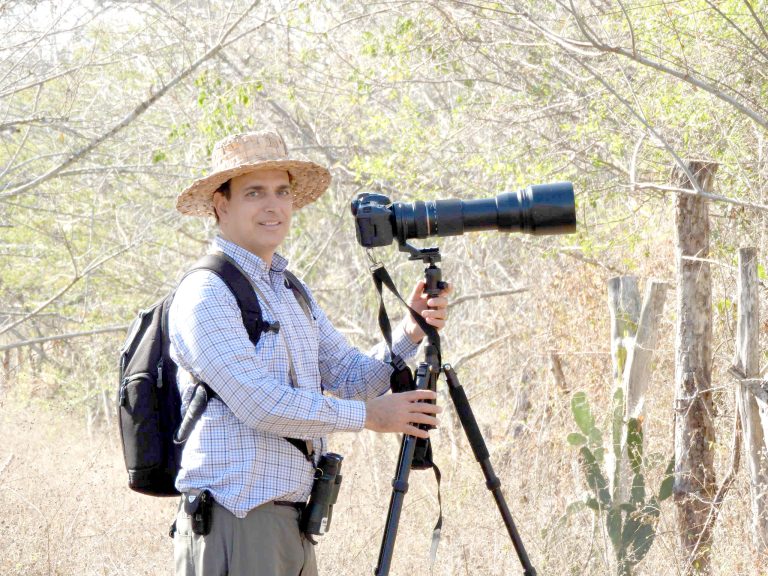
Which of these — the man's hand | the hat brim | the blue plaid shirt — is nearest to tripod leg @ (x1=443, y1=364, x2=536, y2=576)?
the man's hand

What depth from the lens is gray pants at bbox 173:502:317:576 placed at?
2092 millimetres

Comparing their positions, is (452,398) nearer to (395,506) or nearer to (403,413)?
(403,413)

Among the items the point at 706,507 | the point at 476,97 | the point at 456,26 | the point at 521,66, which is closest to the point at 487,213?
the point at 706,507

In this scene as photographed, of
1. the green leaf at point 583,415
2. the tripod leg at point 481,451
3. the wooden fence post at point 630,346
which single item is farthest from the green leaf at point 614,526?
the tripod leg at point 481,451

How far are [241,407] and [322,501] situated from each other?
1.01ft

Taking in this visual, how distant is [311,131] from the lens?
8.06 metres

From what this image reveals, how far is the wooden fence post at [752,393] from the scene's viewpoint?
3.40m

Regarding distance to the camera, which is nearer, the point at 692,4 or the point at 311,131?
the point at 692,4

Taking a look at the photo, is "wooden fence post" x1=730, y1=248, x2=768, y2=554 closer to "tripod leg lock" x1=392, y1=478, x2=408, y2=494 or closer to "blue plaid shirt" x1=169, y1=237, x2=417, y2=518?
"tripod leg lock" x1=392, y1=478, x2=408, y2=494

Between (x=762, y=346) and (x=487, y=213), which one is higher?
(x=487, y=213)

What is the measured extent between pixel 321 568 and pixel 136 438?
2165 millimetres

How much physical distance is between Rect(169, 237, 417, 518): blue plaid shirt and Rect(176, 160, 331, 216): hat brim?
23cm

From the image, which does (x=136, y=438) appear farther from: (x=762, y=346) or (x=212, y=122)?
(x=212, y=122)

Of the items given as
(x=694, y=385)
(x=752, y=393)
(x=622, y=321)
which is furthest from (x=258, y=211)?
(x=622, y=321)
